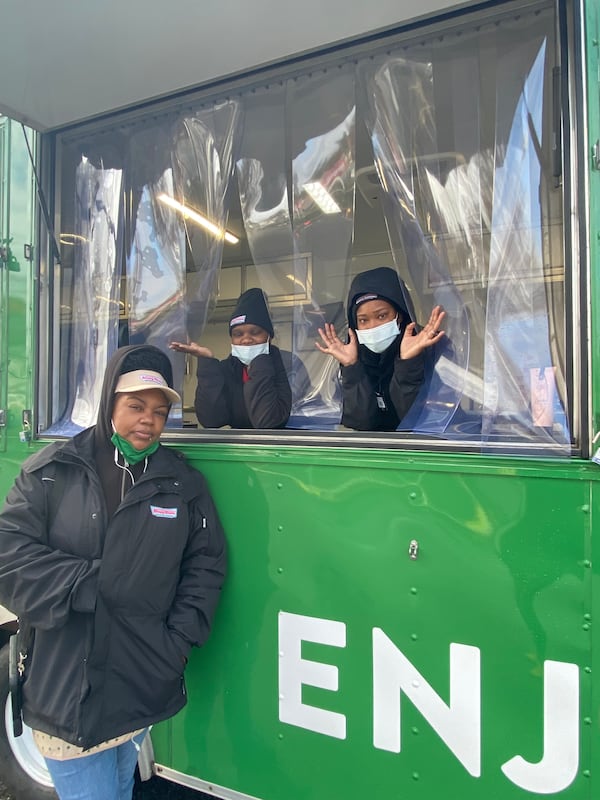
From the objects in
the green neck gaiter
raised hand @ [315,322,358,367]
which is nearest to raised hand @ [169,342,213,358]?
raised hand @ [315,322,358,367]

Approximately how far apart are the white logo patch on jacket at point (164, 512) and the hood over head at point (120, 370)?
28 centimetres

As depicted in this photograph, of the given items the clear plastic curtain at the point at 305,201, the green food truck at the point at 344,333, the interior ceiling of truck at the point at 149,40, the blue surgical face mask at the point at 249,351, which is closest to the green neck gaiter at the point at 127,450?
the green food truck at the point at 344,333

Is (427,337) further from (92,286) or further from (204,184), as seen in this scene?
(92,286)

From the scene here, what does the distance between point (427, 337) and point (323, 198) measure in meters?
0.76

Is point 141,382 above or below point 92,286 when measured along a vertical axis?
below

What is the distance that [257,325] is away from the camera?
2365mm

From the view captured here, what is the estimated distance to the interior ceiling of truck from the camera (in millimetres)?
1758

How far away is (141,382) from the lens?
1.73 meters

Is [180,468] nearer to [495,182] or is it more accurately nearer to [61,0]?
[495,182]

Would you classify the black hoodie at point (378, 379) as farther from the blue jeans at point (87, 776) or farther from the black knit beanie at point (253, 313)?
the blue jeans at point (87, 776)

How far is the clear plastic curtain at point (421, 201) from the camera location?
1.83 meters

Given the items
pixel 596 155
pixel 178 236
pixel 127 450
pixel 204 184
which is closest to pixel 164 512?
pixel 127 450

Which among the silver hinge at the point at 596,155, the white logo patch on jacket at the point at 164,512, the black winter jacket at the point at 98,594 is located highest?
the silver hinge at the point at 596,155

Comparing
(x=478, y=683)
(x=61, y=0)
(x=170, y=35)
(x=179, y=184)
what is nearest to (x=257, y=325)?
(x=179, y=184)
